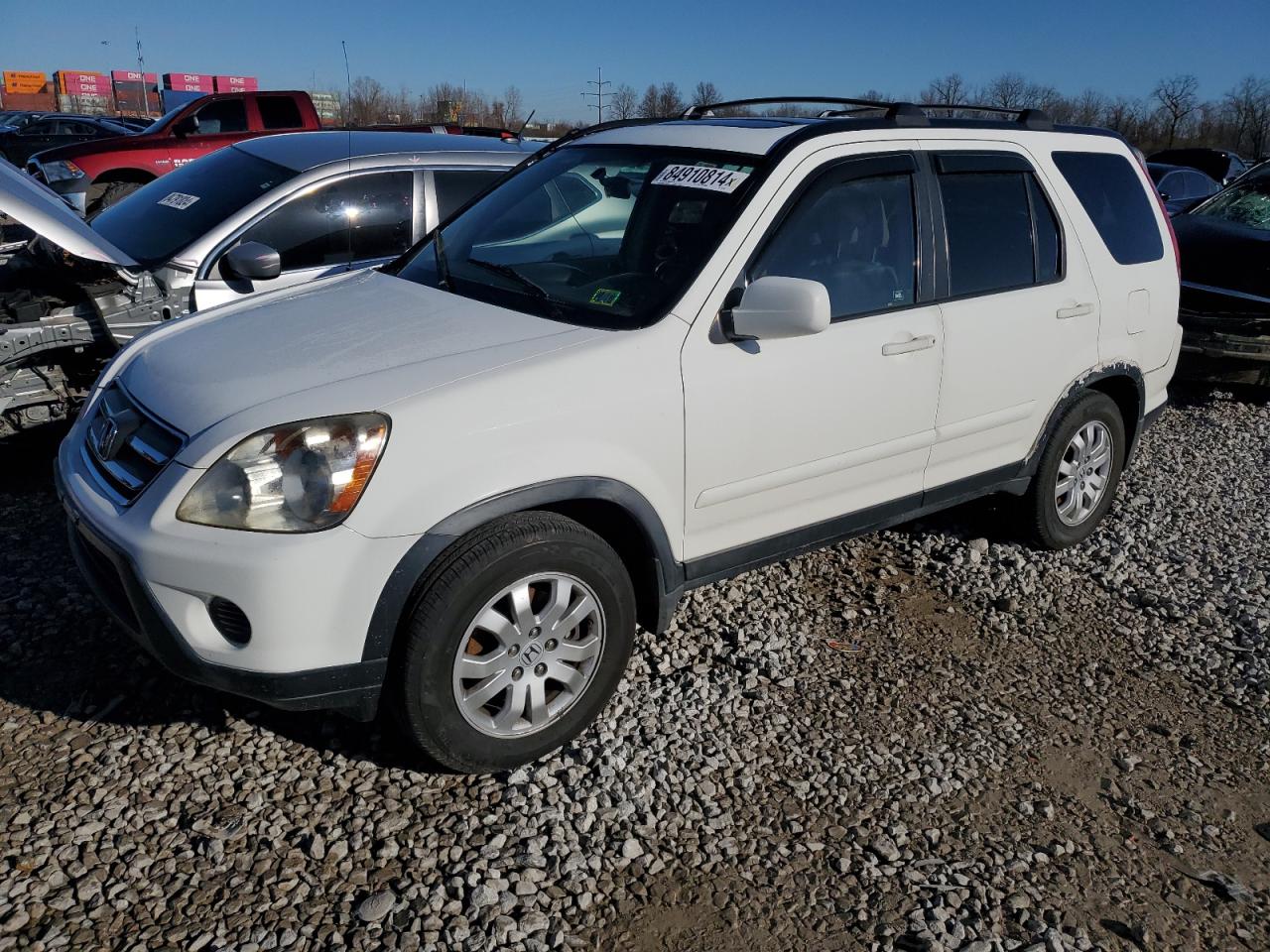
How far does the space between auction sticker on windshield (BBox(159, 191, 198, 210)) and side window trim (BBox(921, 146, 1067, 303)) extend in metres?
4.00

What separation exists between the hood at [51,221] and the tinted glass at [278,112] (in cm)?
975

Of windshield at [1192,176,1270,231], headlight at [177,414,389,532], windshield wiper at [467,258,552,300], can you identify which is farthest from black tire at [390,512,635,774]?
windshield at [1192,176,1270,231]

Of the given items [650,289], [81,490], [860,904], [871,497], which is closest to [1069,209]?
[871,497]

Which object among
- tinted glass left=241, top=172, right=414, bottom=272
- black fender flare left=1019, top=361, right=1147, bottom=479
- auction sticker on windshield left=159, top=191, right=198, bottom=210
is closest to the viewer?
black fender flare left=1019, top=361, right=1147, bottom=479

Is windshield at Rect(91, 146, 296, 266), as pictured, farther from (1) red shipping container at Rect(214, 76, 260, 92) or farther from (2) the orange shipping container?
(2) the orange shipping container

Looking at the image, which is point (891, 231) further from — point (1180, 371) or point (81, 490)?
point (1180, 371)

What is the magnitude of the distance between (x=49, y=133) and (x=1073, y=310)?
26.7 m

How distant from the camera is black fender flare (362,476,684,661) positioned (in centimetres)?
271

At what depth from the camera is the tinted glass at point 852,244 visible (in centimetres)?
348

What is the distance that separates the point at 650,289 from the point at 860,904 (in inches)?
76.3

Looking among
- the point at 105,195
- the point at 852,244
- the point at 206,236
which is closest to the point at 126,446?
the point at 852,244

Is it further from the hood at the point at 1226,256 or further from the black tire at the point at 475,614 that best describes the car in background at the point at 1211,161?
the black tire at the point at 475,614

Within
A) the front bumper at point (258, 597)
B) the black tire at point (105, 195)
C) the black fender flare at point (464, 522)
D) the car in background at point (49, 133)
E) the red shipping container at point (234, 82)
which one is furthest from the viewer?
the red shipping container at point (234, 82)

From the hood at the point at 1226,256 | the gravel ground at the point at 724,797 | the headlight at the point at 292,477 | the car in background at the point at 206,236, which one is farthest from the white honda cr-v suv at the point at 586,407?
the hood at the point at 1226,256
